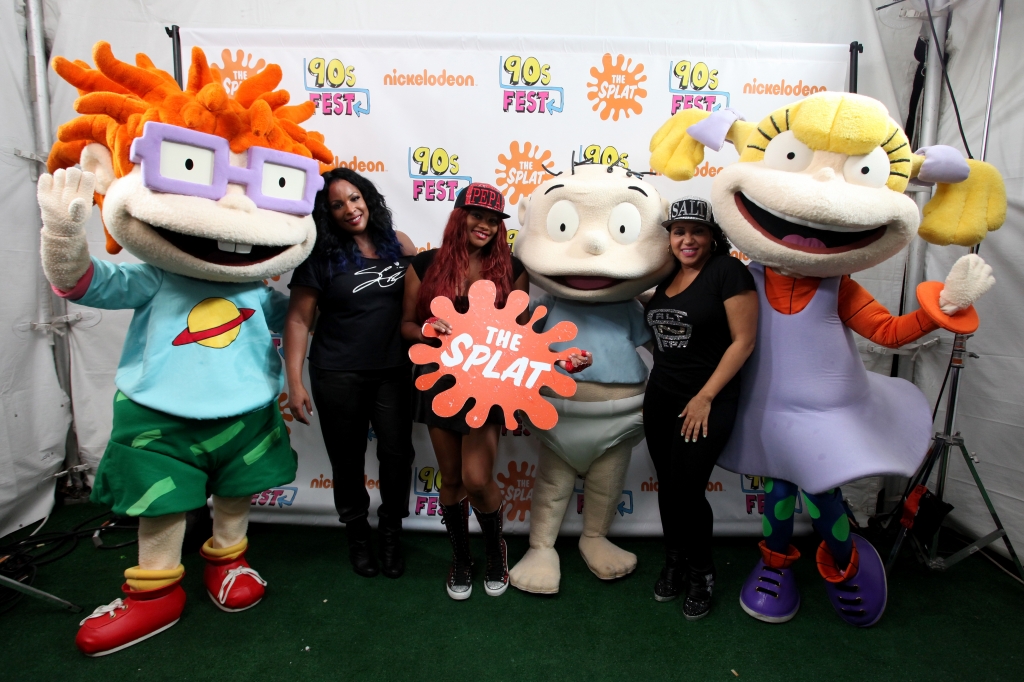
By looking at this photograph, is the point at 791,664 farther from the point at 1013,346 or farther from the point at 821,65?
the point at 821,65

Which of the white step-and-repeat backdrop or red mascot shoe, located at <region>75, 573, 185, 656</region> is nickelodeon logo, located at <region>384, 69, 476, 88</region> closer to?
the white step-and-repeat backdrop

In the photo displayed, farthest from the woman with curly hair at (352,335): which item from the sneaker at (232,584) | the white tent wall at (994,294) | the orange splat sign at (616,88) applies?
the white tent wall at (994,294)

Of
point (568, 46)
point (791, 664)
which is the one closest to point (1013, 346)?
point (791, 664)

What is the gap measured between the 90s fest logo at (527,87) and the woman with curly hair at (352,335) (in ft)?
2.63

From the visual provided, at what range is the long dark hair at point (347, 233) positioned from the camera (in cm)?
205

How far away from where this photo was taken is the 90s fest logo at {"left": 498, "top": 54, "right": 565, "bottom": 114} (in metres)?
2.45

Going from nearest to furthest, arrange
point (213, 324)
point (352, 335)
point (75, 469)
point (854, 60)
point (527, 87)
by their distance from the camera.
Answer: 1. point (213, 324)
2. point (352, 335)
3. point (854, 60)
4. point (527, 87)
5. point (75, 469)

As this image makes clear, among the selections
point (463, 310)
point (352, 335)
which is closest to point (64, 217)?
point (352, 335)

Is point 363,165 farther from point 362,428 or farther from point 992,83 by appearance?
point 992,83

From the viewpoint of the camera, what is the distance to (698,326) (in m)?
1.82

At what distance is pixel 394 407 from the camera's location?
214cm

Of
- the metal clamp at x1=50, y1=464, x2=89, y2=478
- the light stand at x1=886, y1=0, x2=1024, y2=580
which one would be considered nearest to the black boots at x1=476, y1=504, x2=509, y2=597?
the light stand at x1=886, y1=0, x2=1024, y2=580

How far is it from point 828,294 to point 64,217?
2.33 meters

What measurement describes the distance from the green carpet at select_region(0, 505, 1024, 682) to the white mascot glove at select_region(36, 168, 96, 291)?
3.97ft
